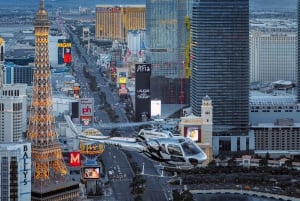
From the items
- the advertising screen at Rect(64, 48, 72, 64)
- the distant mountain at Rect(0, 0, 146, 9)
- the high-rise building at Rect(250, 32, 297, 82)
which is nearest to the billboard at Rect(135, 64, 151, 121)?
the high-rise building at Rect(250, 32, 297, 82)

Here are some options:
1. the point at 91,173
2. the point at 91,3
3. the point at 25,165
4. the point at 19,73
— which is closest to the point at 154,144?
the point at 25,165

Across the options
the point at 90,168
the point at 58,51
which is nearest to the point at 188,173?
the point at 90,168

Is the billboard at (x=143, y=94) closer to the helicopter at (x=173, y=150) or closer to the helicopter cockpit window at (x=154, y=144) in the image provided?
the helicopter at (x=173, y=150)

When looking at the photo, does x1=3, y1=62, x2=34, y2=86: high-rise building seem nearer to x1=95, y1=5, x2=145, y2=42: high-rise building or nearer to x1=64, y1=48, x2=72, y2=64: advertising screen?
x1=64, y1=48, x2=72, y2=64: advertising screen

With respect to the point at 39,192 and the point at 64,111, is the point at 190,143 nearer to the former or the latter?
the point at 39,192

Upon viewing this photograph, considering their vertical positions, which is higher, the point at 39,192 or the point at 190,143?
the point at 190,143

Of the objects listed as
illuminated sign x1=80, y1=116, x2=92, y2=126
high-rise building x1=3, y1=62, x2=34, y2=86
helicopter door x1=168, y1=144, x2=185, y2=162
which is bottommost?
illuminated sign x1=80, y1=116, x2=92, y2=126
